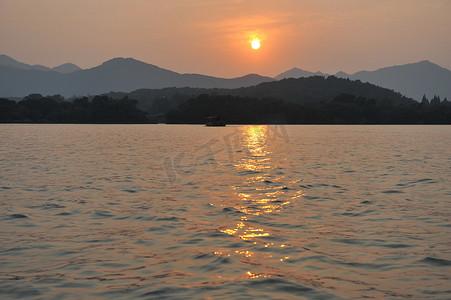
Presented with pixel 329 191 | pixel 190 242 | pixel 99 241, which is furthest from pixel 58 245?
pixel 329 191

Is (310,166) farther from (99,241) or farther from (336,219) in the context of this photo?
(99,241)

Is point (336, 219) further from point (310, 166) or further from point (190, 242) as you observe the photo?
point (310, 166)

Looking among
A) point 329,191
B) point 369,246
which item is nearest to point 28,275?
point 369,246

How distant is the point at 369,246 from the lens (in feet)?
49.8

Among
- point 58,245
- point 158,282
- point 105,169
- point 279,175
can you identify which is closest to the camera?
point 158,282

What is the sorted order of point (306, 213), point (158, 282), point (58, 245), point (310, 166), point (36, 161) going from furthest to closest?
point (36, 161) < point (310, 166) < point (306, 213) < point (58, 245) < point (158, 282)

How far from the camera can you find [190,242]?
616 inches

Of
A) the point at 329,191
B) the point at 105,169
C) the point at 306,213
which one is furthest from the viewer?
the point at 105,169

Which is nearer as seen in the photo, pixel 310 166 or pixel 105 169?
pixel 105 169

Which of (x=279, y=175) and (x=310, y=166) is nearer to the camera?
(x=279, y=175)

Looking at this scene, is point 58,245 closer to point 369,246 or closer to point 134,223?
point 134,223

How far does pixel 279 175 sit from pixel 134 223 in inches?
794

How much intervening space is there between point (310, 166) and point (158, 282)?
34.7 meters

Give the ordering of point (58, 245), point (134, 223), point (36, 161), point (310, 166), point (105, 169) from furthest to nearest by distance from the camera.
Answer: point (36, 161) < point (310, 166) < point (105, 169) < point (134, 223) < point (58, 245)
